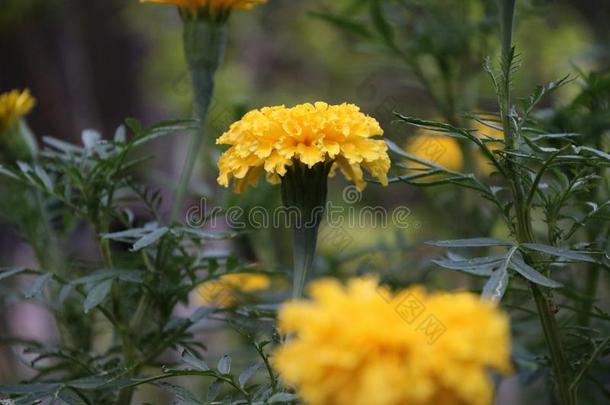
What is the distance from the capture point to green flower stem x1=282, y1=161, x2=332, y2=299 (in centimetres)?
59

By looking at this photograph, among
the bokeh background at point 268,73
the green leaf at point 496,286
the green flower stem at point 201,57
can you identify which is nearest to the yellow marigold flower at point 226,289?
the bokeh background at point 268,73

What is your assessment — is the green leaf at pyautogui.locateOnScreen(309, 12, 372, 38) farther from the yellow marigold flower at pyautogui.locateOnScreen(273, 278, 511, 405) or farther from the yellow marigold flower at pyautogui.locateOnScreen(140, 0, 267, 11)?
the yellow marigold flower at pyautogui.locateOnScreen(273, 278, 511, 405)

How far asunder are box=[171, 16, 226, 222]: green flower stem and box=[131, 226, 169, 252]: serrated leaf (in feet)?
0.44

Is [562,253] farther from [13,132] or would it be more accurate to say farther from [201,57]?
[13,132]

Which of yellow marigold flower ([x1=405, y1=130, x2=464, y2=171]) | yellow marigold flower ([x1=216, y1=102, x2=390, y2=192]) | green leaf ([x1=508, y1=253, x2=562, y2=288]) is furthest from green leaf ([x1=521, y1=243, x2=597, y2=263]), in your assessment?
yellow marigold flower ([x1=405, y1=130, x2=464, y2=171])

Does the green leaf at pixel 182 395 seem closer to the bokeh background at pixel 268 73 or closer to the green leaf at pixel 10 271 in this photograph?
the green leaf at pixel 10 271

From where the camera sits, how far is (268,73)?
9.84ft

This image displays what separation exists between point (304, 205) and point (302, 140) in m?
0.06

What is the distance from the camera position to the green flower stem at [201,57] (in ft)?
2.48

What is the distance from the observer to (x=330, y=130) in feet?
1.87

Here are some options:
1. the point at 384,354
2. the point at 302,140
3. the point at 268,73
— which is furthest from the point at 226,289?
the point at 268,73

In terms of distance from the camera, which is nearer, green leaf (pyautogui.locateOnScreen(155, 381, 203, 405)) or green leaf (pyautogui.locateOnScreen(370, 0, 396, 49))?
green leaf (pyautogui.locateOnScreen(155, 381, 203, 405))

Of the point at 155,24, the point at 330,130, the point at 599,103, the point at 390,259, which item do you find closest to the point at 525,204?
the point at 330,130

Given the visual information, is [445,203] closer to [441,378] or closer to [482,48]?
[482,48]
